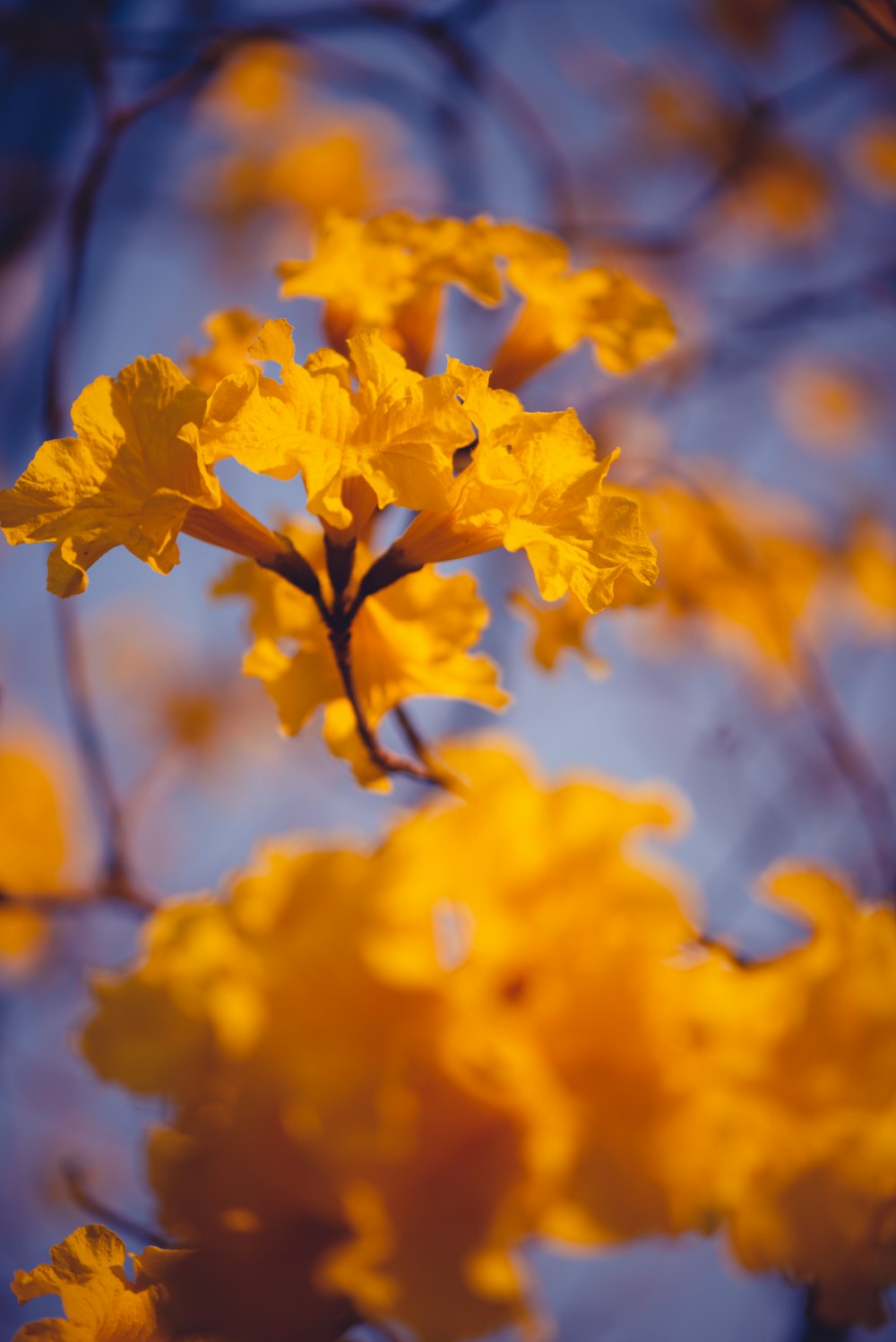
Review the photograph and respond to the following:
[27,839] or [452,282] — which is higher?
[452,282]

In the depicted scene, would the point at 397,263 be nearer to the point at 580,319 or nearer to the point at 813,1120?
the point at 580,319

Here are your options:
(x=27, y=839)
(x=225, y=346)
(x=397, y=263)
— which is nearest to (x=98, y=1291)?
(x=225, y=346)

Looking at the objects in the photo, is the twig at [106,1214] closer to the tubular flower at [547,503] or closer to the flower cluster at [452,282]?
the tubular flower at [547,503]

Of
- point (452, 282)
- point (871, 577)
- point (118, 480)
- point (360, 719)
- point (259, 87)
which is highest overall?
point (259, 87)

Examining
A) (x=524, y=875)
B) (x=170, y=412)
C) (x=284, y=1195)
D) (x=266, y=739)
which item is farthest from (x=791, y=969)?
(x=266, y=739)

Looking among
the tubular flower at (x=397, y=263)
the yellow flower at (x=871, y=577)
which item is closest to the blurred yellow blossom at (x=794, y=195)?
the yellow flower at (x=871, y=577)

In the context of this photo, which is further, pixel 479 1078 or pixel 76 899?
pixel 76 899

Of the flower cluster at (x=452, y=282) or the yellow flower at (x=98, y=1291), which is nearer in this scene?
the yellow flower at (x=98, y=1291)
